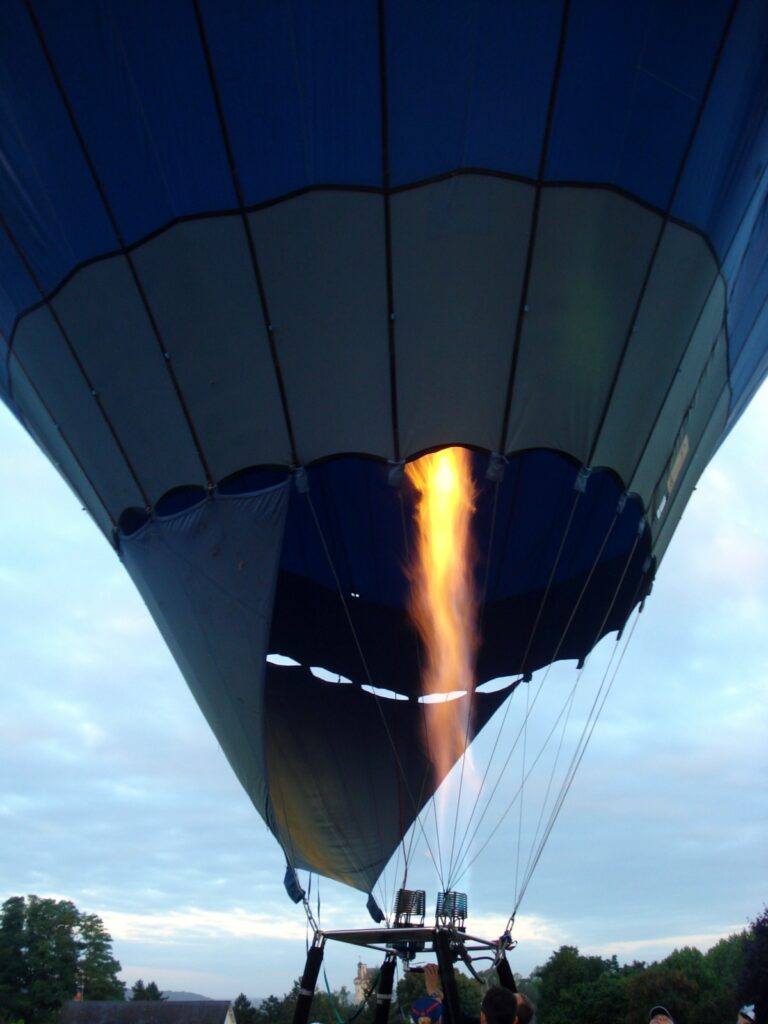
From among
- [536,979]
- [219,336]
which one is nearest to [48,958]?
[536,979]

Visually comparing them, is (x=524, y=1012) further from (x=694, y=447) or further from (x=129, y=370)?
(x=694, y=447)

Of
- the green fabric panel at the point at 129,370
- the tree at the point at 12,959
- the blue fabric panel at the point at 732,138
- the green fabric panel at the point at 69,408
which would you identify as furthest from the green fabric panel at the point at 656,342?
the tree at the point at 12,959

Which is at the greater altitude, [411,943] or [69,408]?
[69,408]

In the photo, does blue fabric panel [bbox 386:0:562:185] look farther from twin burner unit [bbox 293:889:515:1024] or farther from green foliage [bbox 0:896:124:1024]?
green foliage [bbox 0:896:124:1024]

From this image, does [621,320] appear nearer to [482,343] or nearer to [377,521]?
[482,343]

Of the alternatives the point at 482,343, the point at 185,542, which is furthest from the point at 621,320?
the point at 185,542

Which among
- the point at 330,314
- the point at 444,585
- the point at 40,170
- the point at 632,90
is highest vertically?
the point at 632,90

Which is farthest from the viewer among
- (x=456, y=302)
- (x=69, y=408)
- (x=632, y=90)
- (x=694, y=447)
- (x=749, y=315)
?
(x=694, y=447)
